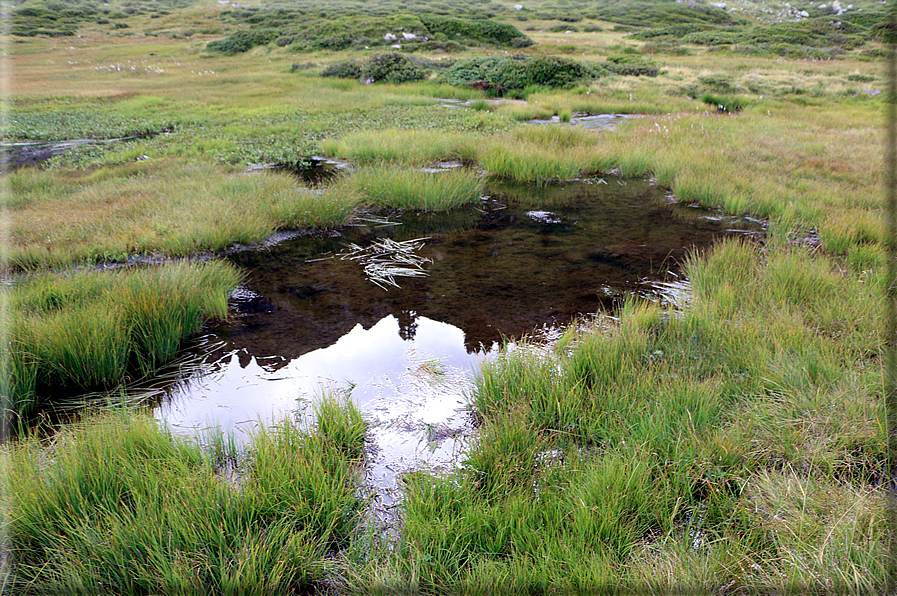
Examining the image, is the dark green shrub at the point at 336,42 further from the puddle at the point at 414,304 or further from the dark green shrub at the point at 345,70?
the puddle at the point at 414,304

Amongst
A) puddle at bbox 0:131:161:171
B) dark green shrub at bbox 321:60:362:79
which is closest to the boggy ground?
puddle at bbox 0:131:161:171

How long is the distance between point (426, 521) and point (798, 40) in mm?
50811

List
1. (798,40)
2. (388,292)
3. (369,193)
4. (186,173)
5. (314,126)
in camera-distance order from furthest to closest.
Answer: (798,40)
(314,126)
(186,173)
(369,193)
(388,292)

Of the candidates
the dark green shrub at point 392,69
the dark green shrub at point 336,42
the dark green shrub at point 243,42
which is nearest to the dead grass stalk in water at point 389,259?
the dark green shrub at point 392,69

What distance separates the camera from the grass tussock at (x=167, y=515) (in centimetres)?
214

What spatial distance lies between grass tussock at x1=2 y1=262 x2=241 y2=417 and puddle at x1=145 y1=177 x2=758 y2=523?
1.20ft

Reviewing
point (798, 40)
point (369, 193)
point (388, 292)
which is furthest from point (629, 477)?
point (798, 40)

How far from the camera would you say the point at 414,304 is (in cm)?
Answer: 551

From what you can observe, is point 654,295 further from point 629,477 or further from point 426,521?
point 426,521

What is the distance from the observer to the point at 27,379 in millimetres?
3680

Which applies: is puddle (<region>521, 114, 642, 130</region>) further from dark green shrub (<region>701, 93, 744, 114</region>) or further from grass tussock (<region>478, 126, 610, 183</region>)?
dark green shrub (<region>701, 93, 744, 114</region>)

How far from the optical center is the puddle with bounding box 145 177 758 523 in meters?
3.73

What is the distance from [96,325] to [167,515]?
246 cm

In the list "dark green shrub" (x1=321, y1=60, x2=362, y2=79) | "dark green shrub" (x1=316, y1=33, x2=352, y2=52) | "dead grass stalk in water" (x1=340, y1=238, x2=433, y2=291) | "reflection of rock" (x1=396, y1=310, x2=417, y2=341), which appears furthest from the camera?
"dark green shrub" (x1=316, y1=33, x2=352, y2=52)
